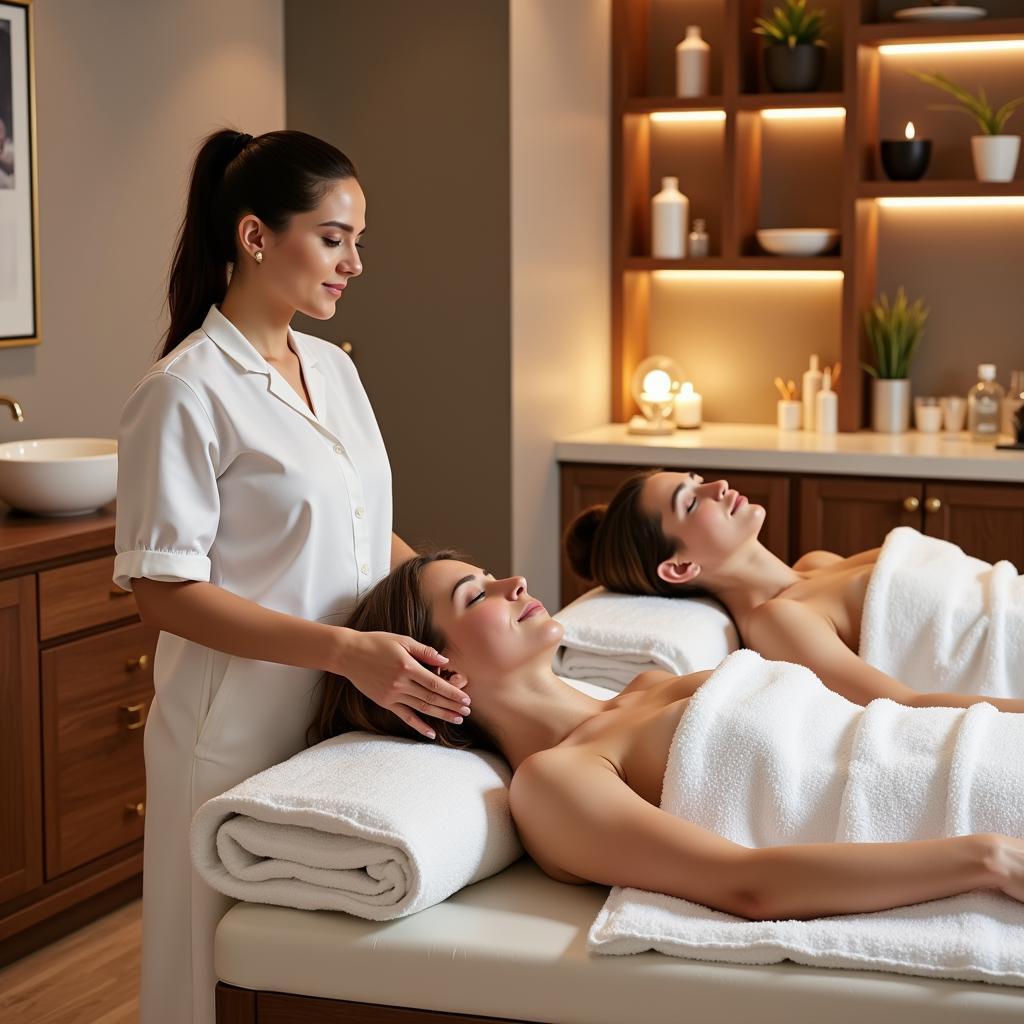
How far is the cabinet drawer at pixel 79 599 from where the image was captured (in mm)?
2842

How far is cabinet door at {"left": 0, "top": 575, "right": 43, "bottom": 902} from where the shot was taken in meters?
2.75

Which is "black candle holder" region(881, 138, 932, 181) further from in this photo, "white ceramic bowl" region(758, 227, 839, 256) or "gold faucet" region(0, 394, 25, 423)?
"gold faucet" region(0, 394, 25, 423)

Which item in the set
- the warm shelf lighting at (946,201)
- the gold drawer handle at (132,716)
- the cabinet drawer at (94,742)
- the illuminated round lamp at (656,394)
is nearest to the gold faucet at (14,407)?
the cabinet drawer at (94,742)

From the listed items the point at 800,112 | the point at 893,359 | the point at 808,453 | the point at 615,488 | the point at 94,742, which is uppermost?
the point at 800,112

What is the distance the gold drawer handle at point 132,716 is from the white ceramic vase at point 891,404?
2371mm

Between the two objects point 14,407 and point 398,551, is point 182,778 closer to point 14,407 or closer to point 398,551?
point 398,551

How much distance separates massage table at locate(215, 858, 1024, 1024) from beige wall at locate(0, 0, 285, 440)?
1982 mm

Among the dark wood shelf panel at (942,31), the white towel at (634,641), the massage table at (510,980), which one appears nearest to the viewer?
the massage table at (510,980)

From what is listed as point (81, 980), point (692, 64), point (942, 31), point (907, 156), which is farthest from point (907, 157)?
point (81, 980)

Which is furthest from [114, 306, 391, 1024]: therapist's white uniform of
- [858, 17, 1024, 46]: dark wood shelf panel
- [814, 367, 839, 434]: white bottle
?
[858, 17, 1024, 46]: dark wood shelf panel

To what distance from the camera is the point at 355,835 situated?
5.01 ft

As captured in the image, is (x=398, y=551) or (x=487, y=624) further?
(x=398, y=551)

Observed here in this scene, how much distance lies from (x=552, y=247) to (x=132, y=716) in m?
1.80

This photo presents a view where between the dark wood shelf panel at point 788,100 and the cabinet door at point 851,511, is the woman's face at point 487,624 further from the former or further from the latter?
the dark wood shelf panel at point 788,100
